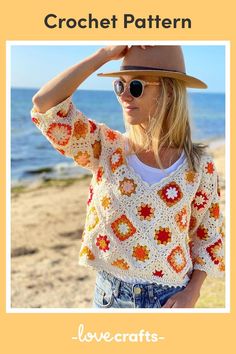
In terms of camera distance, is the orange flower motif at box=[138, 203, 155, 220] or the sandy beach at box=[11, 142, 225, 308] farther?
the sandy beach at box=[11, 142, 225, 308]

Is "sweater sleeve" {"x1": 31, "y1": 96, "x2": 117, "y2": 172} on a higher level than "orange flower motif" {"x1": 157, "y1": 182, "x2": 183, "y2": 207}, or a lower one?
higher

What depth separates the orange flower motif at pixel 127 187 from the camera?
1.95m

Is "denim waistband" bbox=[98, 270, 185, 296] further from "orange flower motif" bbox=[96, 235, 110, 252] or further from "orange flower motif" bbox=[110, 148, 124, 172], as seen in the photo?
"orange flower motif" bbox=[110, 148, 124, 172]

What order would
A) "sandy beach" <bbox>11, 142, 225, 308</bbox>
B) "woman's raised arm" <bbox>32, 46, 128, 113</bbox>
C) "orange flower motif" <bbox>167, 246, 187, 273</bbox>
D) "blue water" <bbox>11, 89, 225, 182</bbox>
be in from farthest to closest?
"blue water" <bbox>11, 89, 225, 182</bbox> → "sandy beach" <bbox>11, 142, 225, 308</bbox> → "orange flower motif" <bbox>167, 246, 187, 273</bbox> → "woman's raised arm" <bbox>32, 46, 128, 113</bbox>

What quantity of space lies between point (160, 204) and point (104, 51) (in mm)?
599

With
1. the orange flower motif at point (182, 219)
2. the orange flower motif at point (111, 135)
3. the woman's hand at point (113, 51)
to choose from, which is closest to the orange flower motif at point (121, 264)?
the orange flower motif at point (182, 219)

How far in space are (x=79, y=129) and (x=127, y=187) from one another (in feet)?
0.92

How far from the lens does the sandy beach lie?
178 inches

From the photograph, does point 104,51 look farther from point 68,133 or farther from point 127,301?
point 127,301

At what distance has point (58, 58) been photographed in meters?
34.3

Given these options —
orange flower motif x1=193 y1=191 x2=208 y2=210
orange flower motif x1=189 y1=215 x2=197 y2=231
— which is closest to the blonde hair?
orange flower motif x1=193 y1=191 x2=208 y2=210

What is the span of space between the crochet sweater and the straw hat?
25 centimetres

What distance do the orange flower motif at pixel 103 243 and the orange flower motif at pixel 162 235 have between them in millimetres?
182

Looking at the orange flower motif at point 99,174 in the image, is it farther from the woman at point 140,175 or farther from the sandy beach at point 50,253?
the sandy beach at point 50,253
